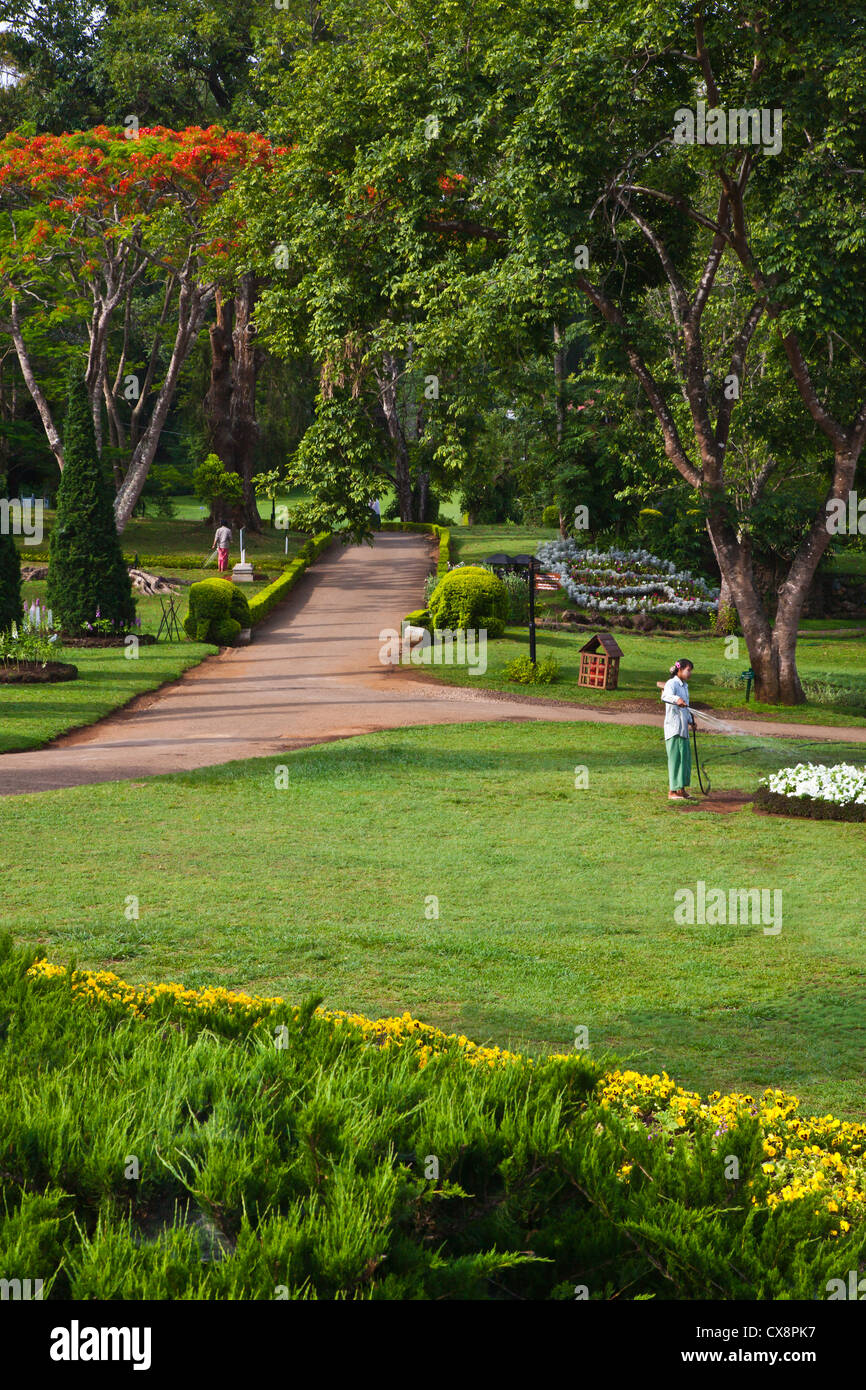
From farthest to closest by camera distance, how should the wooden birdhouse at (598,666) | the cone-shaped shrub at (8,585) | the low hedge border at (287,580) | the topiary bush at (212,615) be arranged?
the low hedge border at (287,580)
the topiary bush at (212,615)
the wooden birdhouse at (598,666)
the cone-shaped shrub at (8,585)

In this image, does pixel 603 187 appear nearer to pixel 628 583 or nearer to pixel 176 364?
pixel 628 583

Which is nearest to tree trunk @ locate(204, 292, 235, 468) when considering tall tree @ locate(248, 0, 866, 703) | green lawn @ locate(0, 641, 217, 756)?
green lawn @ locate(0, 641, 217, 756)

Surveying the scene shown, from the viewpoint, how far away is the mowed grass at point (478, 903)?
26.1ft

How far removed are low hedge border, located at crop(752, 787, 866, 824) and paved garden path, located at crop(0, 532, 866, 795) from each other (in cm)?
534

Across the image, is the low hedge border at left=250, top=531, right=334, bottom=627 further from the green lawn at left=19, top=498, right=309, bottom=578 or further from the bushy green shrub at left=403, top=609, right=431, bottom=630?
the bushy green shrub at left=403, top=609, right=431, bottom=630

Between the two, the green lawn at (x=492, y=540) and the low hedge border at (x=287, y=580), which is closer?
the low hedge border at (x=287, y=580)

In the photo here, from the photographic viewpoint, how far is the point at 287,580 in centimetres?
3678

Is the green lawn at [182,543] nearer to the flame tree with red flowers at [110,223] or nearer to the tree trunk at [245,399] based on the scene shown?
the tree trunk at [245,399]

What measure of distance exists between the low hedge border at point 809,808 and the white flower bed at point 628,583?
66.5 feet

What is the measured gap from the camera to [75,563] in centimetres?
2684

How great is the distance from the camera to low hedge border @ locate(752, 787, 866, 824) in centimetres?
1434

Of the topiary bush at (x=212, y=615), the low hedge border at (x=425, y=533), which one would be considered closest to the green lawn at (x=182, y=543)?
the low hedge border at (x=425, y=533)
